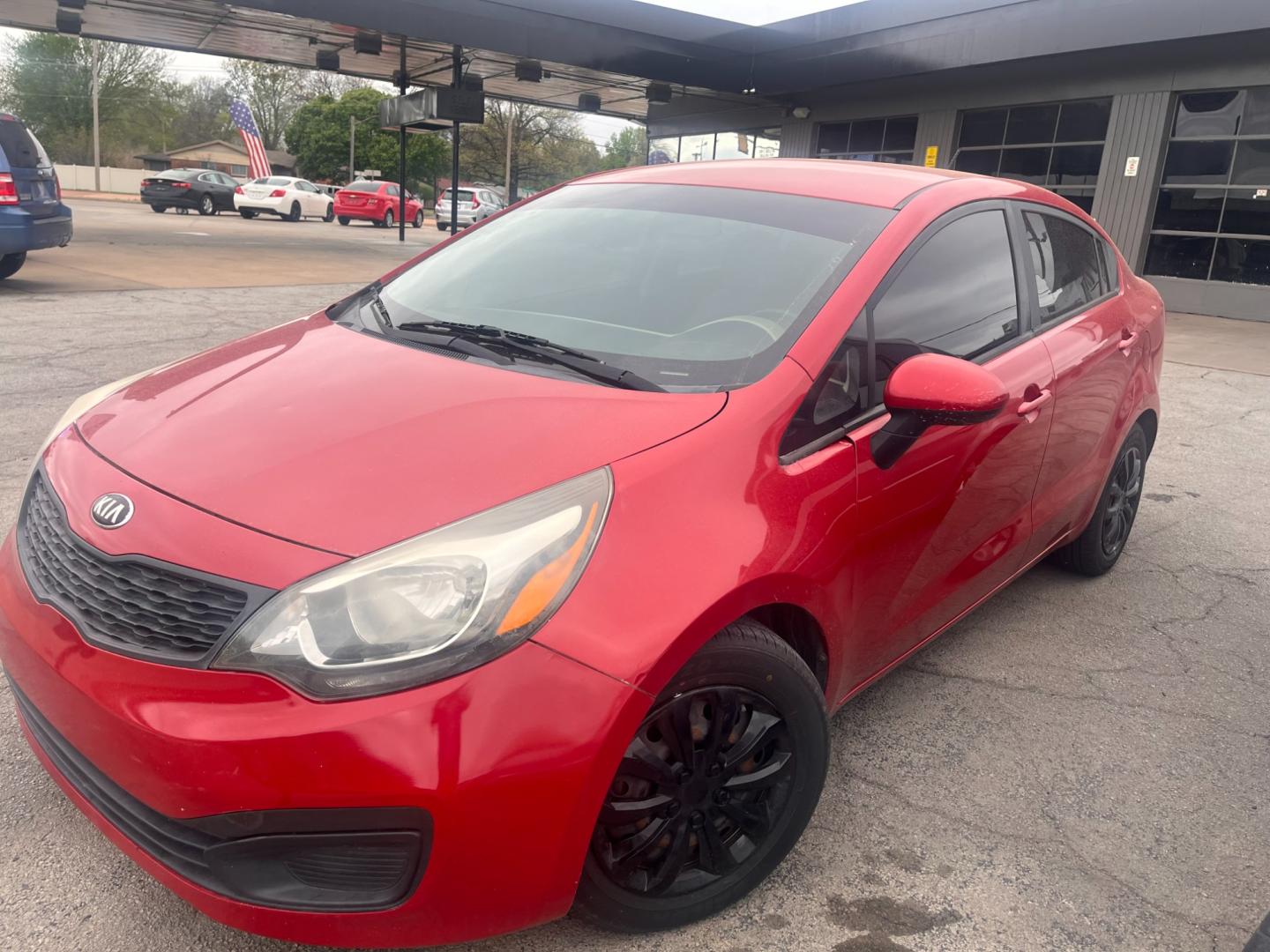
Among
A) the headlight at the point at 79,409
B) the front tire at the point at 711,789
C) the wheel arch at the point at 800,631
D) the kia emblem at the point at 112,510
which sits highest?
the headlight at the point at 79,409

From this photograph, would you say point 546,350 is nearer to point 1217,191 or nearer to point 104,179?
point 1217,191

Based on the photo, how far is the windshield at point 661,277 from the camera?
2.34 meters

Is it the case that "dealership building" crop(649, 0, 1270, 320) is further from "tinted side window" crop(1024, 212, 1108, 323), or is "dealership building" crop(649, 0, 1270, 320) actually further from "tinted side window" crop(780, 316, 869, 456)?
"tinted side window" crop(780, 316, 869, 456)

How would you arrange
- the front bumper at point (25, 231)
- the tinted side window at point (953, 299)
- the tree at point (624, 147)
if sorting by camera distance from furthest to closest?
the tree at point (624, 147)
the front bumper at point (25, 231)
the tinted side window at point (953, 299)

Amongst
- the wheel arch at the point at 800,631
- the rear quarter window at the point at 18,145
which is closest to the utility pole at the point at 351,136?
the rear quarter window at the point at 18,145

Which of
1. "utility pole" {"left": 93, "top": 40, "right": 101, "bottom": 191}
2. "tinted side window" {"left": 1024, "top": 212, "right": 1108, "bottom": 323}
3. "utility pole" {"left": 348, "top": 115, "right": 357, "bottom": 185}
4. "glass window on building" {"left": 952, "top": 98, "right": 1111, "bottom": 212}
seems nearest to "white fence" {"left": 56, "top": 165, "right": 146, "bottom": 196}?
"utility pole" {"left": 93, "top": 40, "right": 101, "bottom": 191}

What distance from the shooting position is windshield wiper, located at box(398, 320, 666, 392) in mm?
2195

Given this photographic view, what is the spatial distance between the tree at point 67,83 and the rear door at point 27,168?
5883cm

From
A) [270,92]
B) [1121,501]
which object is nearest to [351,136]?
[270,92]

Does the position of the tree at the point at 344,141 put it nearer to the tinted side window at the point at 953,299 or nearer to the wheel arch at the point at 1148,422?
the wheel arch at the point at 1148,422

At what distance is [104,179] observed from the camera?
56969 millimetres

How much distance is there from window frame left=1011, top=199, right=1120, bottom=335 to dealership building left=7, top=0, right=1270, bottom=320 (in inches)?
346

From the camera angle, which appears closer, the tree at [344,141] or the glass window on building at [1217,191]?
the glass window on building at [1217,191]

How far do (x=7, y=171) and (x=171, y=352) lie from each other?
12.1ft
